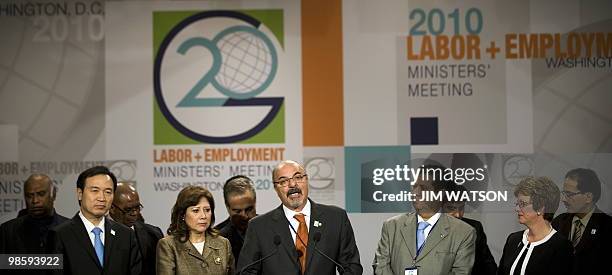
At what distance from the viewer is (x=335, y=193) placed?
6.84 meters

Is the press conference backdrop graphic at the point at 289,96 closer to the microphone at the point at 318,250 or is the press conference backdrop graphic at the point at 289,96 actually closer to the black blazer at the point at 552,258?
the black blazer at the point at 552,258

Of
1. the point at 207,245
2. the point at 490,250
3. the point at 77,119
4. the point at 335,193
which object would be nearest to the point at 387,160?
the point at 335,193

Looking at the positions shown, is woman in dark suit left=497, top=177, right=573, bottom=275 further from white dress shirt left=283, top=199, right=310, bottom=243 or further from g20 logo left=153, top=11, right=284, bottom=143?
g20 logo left=153, top=11, right=284, bottom=143

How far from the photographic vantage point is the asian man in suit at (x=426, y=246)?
5.64 metres

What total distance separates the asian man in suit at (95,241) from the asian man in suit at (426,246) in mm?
1617

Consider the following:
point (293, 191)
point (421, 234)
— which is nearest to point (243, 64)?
point (293, 191)

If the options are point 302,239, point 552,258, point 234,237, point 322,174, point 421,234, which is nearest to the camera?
point 552,258

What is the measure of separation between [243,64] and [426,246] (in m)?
2.18

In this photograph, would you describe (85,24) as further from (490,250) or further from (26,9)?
(490,250)

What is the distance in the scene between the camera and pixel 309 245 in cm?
528

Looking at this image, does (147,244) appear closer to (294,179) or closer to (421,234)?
Answer: (294,179)

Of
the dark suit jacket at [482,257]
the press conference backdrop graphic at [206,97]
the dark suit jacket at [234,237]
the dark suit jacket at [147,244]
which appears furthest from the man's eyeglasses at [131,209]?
the dark suit jacket at [482,257]

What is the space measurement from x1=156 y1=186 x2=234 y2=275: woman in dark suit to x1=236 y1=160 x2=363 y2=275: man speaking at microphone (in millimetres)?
248

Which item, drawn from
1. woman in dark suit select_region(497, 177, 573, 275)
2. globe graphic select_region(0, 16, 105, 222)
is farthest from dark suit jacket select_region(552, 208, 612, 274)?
globe graphic select_region(0, 16, 105, 222)
